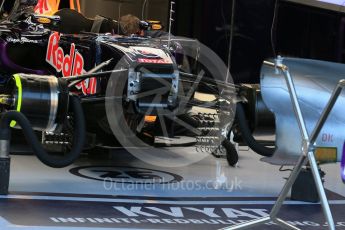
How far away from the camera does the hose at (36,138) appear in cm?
380

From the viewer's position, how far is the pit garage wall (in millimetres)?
9289

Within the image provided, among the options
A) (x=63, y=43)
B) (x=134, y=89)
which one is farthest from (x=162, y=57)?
(x=63, y=43)

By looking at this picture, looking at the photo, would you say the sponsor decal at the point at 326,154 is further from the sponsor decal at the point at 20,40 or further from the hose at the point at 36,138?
the sponsor decal at the point at 20,40

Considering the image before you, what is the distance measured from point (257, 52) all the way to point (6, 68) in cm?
448

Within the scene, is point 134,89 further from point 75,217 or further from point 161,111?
point 75,217

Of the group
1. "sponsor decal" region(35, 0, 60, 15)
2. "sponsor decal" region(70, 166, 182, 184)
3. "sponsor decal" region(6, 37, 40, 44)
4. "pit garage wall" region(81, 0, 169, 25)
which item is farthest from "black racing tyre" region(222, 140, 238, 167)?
"pit garage wall" region(81, 0, 169, 25)

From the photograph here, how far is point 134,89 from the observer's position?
4375mm

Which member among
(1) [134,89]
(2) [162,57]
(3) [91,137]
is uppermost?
(2) [162,57]

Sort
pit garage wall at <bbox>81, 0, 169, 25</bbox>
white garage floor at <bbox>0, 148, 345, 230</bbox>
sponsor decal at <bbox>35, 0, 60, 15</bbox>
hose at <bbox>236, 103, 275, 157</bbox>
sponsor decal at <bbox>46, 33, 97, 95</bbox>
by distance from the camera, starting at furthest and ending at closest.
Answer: pit garage wall at <bbox>81, 0, 169, 25</bbox> < sponsor decal at <bbox>35, 0, 60, 15</bbox> < sponsor decal at <bbox>46, 33, 97, 95</bbox> < hose at <bbox>236, 103, 275, 157</bbox> < white garage floor at <bbox>0, 148, 345, 230</bbox>

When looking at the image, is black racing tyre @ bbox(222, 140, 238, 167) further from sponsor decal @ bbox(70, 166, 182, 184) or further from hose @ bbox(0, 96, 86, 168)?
hose @ bbox(0, 96, 86, 168)

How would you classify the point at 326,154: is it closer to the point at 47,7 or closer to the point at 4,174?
the point at 4,174

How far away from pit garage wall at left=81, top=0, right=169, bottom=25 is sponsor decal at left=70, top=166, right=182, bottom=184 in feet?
14.7

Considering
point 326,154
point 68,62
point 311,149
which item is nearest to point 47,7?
point 68,62

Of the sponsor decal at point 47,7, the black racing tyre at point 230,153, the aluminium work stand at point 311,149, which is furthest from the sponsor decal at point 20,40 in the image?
the aluminium work stand at point 311,149
